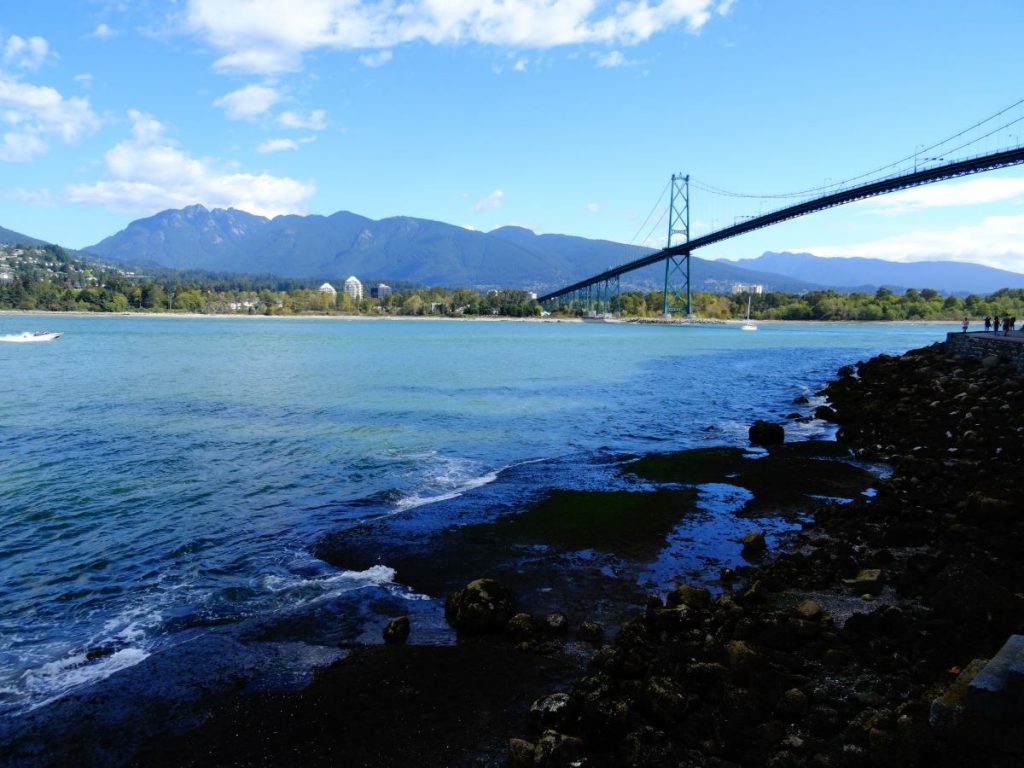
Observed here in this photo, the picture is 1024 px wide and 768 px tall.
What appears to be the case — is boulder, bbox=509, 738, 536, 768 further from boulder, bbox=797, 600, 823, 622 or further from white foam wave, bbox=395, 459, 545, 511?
white foam wave, bbox=395, 459, 545, 511

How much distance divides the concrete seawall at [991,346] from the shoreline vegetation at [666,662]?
→ 46.3 feet

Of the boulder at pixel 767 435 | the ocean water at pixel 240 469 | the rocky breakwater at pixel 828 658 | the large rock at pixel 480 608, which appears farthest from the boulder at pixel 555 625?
the boulder at pixel 767 435

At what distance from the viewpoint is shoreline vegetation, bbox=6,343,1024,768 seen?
4234 mm

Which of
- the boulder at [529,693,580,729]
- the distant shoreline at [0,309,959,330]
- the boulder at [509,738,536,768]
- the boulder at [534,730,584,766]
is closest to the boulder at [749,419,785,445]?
the boulder at [529,693,580,729]

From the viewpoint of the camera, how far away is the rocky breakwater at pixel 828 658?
13.1 feet

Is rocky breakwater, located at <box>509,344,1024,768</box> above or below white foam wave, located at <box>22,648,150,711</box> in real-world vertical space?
above

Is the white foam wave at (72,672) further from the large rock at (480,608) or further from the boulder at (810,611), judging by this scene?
the boulder at (810,611)

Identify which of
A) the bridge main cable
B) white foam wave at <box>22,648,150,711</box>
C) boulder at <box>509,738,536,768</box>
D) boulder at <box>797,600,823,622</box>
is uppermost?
the bridge main cable

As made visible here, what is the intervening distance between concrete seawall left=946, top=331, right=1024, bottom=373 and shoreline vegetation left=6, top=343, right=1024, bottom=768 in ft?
46.3

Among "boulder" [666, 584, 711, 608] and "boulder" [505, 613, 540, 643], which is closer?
"boulder" [505, 613, 540, 643]

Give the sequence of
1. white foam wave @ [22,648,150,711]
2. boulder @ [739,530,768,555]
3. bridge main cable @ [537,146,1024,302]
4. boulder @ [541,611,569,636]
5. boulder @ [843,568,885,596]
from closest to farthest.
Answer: white foam wave @ [22,648,150,711]
boulder @ [541,611,569,636]
boulder @ [843,568,885,596]
boulder @ [739,530,768,555]
bridge main cable @ [537,146,1024,302]

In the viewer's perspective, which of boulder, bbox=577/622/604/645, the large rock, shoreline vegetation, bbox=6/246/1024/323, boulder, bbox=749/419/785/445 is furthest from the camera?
shoreline vegetation, bbox=6/246/1024/323

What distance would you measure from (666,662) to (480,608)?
1.90m

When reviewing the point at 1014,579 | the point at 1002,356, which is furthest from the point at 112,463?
the point at 1002,356
